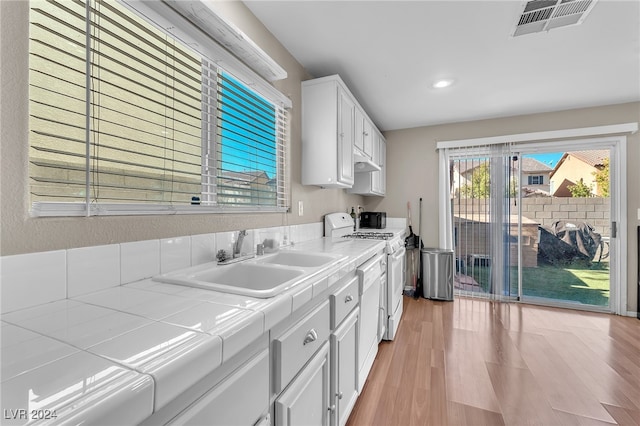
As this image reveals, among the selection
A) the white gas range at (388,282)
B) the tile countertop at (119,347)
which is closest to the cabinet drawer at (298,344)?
the tile countertop at (119,347)

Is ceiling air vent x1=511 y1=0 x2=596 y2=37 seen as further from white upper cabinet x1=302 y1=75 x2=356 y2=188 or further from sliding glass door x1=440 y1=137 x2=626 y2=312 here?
sliding glass door x1=440 y1=137 x2=626 y2=312

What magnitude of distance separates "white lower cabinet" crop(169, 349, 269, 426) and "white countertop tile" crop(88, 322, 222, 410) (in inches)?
3.1

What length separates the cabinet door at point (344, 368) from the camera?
51.4 inches

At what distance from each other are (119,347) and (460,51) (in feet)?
8.90

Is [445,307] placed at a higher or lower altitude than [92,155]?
lower

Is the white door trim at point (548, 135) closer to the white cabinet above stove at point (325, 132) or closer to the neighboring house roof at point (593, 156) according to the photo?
the neighboring house roof at point (593, 156)

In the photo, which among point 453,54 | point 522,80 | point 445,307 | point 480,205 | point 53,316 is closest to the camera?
point 53,316

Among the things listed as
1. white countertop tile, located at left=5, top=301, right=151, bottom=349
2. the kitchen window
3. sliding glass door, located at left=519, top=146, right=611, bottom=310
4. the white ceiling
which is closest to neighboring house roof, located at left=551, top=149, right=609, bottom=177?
sliding glass door, located at left=519, top=146, right=611, bottom=310

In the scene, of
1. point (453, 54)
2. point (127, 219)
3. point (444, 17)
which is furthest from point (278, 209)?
point (453, 54)

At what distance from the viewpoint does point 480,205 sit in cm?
378

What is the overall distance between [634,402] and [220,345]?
8.59ft

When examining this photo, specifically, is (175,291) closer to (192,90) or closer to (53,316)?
(53,316)

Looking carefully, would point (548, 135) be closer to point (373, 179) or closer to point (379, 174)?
point (379, 174)

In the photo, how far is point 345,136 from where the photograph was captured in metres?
2.43
